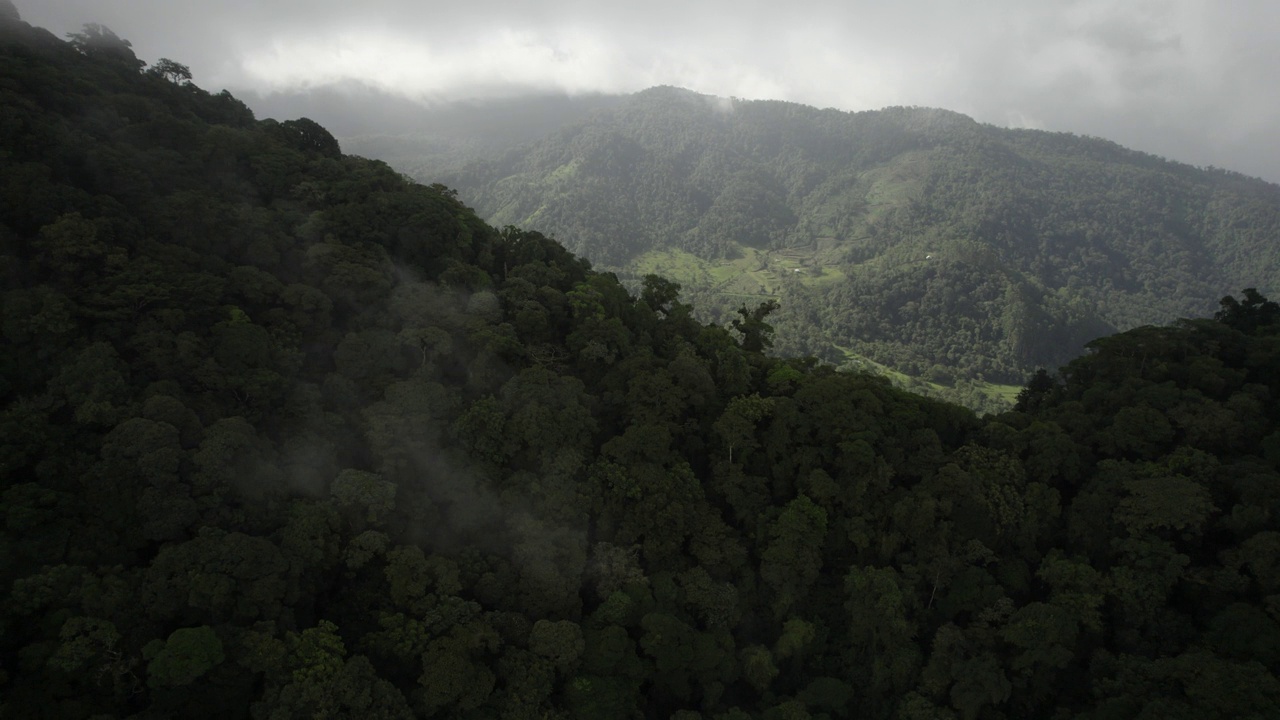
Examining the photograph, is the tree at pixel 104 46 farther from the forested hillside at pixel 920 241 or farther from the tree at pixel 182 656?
the forested hillside at pixel 920 241

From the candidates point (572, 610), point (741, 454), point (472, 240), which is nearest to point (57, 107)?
point (472, 240)

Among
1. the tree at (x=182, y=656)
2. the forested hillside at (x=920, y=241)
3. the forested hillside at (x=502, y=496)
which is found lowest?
the tree at (x=182, y=656)

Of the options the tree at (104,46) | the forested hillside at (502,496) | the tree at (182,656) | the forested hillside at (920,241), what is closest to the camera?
the tree at (182,656)

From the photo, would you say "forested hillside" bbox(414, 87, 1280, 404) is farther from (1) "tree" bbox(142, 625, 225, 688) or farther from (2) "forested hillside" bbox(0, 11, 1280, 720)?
(1) "tree" bbox(142, 625, 225, 688)

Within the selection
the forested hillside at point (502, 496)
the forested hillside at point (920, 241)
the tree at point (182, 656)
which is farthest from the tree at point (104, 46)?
the forested hillside at point (920, 241)

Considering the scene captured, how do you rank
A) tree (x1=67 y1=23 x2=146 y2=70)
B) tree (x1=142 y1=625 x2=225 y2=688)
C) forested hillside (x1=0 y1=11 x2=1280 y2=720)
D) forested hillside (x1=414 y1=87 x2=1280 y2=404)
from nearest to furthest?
1. tree (x1=142 y1=625 x2=225 y2=688)
2. forested hillside (x1=0 y1=11 x2=1280 y2=720)
3. tree (x1=67 y1=23 x2=146 y2=70)
4. forested hillside (x1=414 y1=87 x2=1280 y2=404)

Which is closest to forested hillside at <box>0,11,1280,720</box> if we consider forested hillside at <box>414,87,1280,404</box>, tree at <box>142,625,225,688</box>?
tree at <box>142,625,225,688</box>
